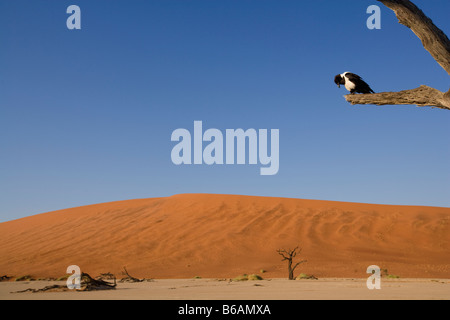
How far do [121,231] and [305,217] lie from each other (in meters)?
13.7

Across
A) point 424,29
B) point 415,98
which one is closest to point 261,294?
point 415,98

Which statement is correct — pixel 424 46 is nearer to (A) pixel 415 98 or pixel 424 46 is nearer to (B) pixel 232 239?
(A) pixel 415 98

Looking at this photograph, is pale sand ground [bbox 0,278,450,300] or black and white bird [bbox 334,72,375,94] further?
pale sand ground [bbox 0,278,450,300]

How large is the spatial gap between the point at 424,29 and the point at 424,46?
0.19 metres

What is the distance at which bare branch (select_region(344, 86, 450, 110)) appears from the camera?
4840 mm

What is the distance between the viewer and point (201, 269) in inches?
871

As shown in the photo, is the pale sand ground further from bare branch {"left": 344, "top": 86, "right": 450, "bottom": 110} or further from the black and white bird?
bare branch {"left": 344, "top": 86, "right": 450, "bottom": 110}

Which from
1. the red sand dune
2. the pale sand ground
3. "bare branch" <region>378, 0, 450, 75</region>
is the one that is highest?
"bare branch" <region>378, 0, 450, 75</region>

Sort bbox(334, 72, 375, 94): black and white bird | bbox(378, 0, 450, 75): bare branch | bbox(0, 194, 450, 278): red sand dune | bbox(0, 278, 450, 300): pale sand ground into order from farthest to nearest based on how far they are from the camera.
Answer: bbox(0, 194, 450, 278): red sand dune < bbox(0, 278, 450, 300): pale sand ground < bbox(334, 72, 375, 94): black and white bird < bbox(378, 0, 450, 75): bare branch

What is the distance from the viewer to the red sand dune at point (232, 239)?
22.3m

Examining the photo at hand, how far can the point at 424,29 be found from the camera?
4.87 m

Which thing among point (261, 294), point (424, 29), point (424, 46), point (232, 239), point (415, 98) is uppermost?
point (424, 29)

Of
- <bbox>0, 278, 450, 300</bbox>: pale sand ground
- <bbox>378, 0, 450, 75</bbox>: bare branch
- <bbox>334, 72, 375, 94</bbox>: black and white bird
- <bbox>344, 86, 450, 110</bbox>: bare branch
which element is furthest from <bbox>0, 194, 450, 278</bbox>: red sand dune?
<bbox>378, 0, 450, 75</bbox>: bare branch
